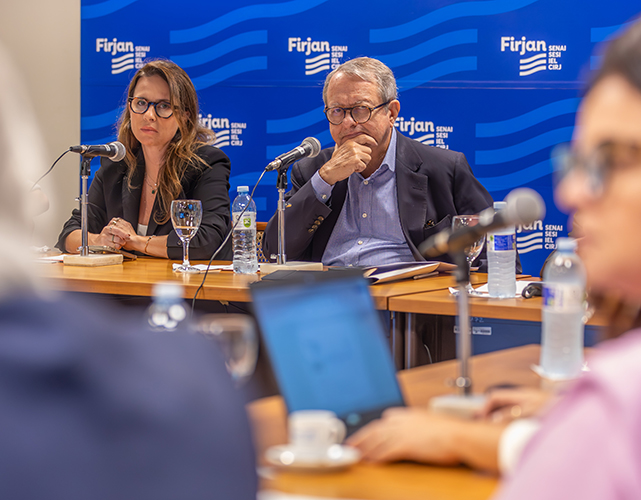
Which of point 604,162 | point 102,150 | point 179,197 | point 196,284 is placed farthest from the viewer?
point 179,197

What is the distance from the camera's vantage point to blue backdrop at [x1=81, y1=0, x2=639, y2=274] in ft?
13.5

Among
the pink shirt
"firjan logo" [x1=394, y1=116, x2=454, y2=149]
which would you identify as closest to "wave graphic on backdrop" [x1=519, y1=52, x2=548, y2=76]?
"firjan logo" [x1=394, y1=116, x2=454, y2=149]

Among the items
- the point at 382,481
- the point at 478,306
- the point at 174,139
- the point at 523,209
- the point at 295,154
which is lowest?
the point at 382,481

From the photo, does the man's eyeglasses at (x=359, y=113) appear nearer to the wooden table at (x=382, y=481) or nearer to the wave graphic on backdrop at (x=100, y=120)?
the wooden table at (x=382, y=481)

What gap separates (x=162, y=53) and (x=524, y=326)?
3.57 metres

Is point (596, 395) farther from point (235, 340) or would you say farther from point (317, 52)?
point (317, 52)

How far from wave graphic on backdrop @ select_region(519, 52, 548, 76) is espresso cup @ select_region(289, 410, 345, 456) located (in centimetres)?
370

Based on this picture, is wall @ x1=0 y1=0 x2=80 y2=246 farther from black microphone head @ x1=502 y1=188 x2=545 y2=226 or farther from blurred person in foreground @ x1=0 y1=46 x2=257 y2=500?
blurred person in foreground @ x1=0 y1=46 x2=257 y2=500

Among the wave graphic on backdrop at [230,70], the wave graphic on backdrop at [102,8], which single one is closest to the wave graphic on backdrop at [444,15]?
the wave graphic on backdrop at [230,70]

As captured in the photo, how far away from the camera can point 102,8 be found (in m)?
4.77

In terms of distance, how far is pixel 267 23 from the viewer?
448 cm

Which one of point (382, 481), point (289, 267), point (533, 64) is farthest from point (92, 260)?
point (533, 64)

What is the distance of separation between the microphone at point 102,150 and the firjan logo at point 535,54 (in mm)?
2402

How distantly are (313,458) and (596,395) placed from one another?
0.45 m
